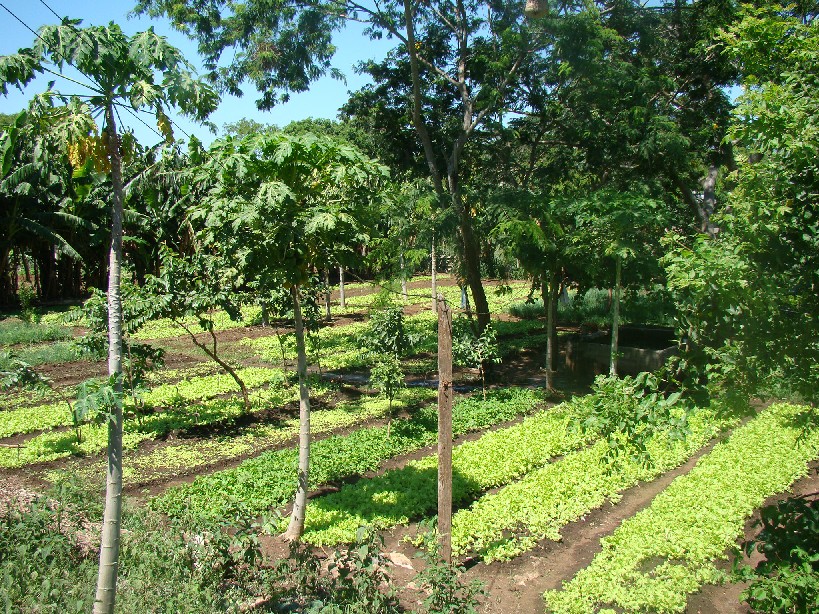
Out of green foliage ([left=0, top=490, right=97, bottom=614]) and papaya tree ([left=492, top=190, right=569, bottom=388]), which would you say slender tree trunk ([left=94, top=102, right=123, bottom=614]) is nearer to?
green foliage ([left=0, top=490, right=97, bottom=614])

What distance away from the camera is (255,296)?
12.4 metres

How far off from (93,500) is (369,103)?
13.1 meters

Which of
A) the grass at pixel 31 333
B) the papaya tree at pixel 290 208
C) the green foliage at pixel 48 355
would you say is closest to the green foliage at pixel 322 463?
the papaya tree at pixel 290 208

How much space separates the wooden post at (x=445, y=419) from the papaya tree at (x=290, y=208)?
1.71m

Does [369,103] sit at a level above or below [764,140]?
above

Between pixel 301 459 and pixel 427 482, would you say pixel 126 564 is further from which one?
pixel 427 482

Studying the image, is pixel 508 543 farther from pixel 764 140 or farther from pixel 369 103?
pixel 369 103

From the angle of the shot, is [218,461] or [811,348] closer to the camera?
[811,348]

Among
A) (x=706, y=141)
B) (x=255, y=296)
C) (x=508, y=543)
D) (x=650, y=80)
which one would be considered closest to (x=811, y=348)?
(x=508, y=543)

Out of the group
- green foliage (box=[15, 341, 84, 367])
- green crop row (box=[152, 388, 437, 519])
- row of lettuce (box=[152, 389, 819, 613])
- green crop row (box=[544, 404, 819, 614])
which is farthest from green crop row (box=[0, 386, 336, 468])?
green crop row (box=[544, 404, 819, 614])

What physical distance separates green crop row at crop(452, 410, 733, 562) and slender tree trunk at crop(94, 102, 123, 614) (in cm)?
423

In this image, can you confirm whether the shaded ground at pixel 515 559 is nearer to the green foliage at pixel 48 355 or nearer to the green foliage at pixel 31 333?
the green foliage at pixel 48 355

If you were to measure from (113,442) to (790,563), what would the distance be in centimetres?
486

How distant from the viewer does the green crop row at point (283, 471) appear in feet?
27.6
